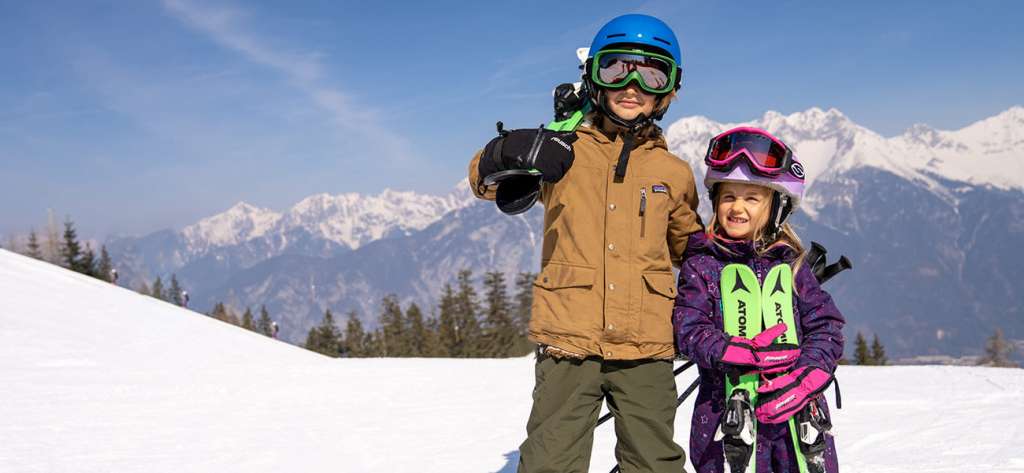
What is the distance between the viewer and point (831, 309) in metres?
3.36

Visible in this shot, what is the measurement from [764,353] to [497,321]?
49.6 metres

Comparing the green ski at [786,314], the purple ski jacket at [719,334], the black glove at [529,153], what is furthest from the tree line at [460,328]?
the black glove at [529,153]

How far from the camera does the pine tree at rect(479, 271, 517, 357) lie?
5103 cm

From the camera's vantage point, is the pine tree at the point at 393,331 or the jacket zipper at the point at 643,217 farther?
the pine tree at the point at 393,331

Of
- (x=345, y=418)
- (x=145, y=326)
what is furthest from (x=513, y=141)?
(x=145, y=326)

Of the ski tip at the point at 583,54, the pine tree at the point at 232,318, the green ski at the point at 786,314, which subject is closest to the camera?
the green ski at the point at 786,314

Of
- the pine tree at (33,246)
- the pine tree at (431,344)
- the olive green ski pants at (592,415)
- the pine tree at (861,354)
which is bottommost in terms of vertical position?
the pine tree at (861,354)

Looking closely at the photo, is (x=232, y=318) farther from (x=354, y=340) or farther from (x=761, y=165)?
(x=761, y=165)

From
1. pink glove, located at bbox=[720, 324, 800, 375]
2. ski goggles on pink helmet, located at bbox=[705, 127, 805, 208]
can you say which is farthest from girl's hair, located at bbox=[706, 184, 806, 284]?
pink glove, located at bbox=[720, 324, 800, 375]

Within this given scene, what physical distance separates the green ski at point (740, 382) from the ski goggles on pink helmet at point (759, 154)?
0.56 meters

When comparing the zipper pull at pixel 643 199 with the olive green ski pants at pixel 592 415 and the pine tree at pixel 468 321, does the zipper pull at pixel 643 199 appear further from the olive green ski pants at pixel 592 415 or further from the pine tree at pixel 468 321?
the pine tree at pixel 468 321

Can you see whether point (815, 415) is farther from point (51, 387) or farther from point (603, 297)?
point (51, 387)

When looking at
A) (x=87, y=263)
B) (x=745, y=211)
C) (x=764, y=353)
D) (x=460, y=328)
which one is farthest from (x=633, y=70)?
(x=87, y=263)

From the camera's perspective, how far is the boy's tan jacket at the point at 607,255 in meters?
3.26
